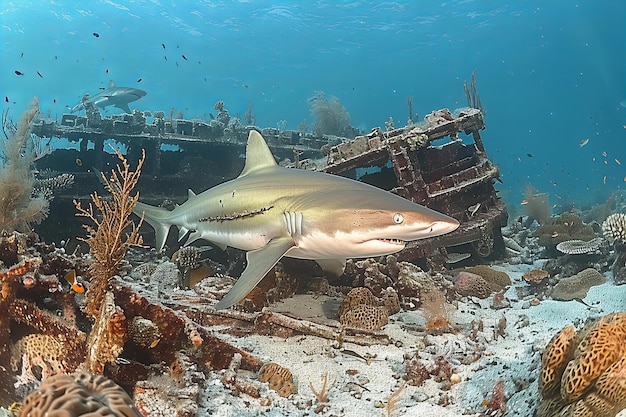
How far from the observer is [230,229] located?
534 cm

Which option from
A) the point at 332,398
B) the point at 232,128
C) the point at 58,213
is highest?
the point at 232,128

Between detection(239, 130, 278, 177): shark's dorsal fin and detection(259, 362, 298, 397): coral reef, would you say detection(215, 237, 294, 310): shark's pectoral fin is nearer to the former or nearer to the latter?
detection(259, 362, 298, 397): coral reef

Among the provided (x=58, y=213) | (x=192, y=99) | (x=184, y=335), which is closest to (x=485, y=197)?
(x=184, y=335)

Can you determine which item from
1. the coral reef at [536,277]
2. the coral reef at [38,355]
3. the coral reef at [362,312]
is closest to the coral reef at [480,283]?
the coral reef at [536,277]

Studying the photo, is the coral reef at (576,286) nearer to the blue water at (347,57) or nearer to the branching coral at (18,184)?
the branching coral at (18,184)

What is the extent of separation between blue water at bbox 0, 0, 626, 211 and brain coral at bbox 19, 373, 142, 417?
213 feet

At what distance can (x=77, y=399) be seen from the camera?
1444 millimetres

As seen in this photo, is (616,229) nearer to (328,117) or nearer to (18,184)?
(18,184)

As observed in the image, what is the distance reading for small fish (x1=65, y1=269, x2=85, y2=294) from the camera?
387 cm

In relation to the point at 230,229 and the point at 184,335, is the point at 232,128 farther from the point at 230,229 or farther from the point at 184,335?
the point at 184,335

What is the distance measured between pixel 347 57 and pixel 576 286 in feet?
381

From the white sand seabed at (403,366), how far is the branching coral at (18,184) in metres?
5.25

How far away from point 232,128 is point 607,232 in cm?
1134

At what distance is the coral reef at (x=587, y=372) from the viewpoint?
2693 mm
